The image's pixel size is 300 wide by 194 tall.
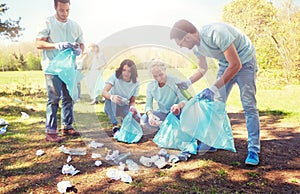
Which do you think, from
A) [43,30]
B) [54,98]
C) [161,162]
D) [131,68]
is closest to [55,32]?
[43,30]

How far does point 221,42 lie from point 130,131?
1.30 meters

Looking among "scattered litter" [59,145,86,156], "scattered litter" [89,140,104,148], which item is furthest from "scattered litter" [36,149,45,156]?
"scattered litter" [89,140,104,148]

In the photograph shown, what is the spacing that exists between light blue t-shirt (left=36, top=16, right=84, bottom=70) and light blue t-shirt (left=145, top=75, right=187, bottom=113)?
0.90 m

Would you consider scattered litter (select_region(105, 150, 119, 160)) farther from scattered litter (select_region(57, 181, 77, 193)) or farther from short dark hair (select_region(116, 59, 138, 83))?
short dark hair (select_region(116, 59, 138, 83))

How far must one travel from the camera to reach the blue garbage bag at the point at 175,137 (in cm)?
237

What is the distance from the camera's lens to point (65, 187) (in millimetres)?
1716

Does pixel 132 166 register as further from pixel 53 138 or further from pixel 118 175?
pixel 53 138

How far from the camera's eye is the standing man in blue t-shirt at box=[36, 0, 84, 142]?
246 cm

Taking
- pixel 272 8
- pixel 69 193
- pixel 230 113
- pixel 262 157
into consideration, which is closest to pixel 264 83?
pixel 272 8

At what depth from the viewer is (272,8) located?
26.1 feet

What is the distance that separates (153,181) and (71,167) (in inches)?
23.2

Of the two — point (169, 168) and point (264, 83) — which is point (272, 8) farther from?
point (169, 168)

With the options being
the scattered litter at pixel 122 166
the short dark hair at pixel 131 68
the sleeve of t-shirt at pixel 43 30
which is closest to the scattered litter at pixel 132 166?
the scattered litter at pixel 122 166

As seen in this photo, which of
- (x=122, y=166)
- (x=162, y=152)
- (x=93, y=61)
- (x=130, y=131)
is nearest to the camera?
(x=122, y=166)
